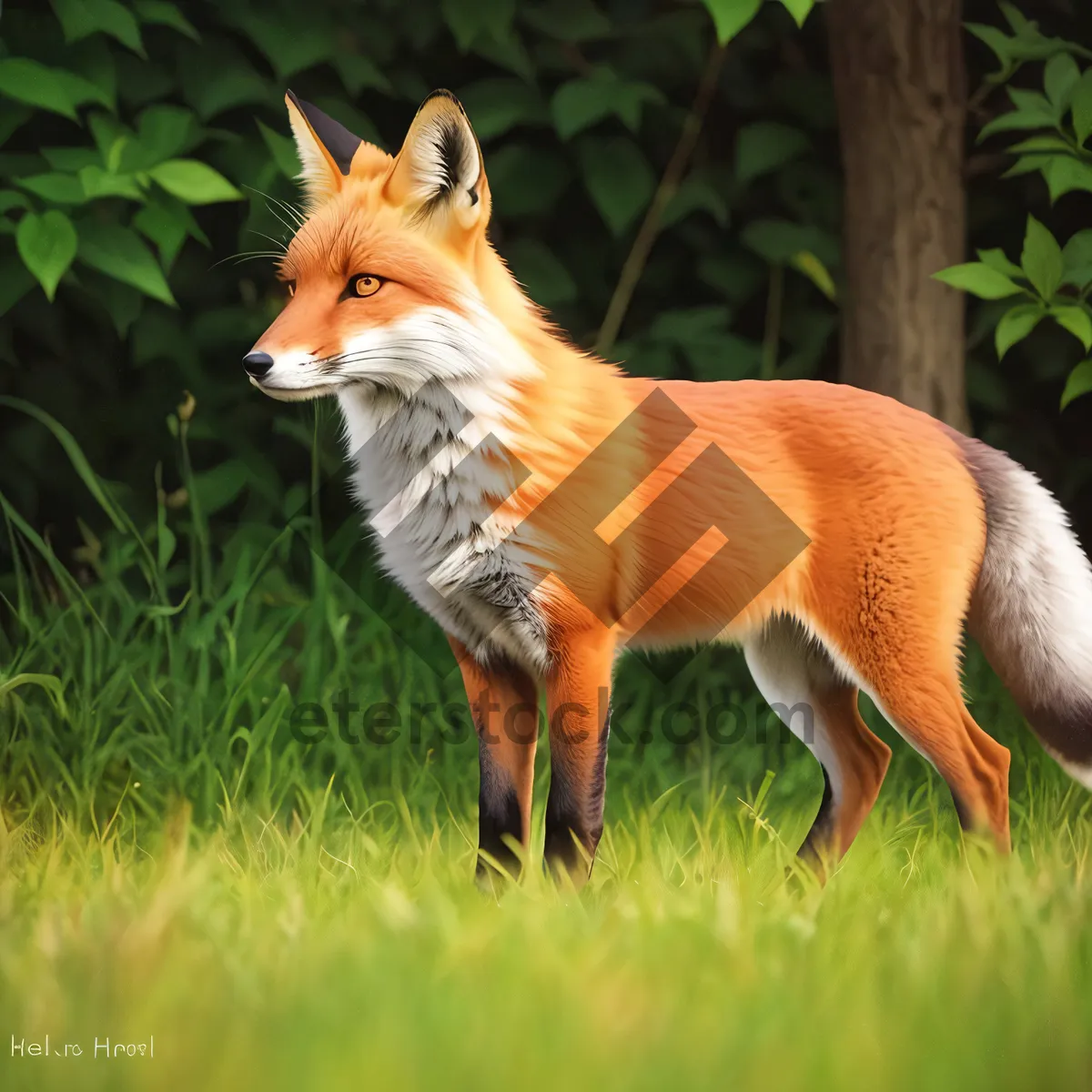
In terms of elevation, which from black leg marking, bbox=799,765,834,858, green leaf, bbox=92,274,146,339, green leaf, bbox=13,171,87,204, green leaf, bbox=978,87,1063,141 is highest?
green leaf, bbox=978,87,1063,141

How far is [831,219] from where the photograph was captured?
4.15 meters

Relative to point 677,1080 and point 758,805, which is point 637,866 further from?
point 677,1080

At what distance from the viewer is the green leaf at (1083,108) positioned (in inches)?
138

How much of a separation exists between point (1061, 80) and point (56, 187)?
2670mm

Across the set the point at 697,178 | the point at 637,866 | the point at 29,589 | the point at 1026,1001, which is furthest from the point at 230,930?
the point at 697,178

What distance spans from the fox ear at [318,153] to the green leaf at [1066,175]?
1.83 metres

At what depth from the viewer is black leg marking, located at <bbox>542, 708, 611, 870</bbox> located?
2783 millimetres

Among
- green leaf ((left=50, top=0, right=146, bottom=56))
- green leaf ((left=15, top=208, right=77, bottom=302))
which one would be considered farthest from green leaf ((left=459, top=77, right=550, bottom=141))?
green leaf ((left=15, top=208, right=77, bottom=302))

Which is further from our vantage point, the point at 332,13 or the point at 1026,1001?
the point at 332,13

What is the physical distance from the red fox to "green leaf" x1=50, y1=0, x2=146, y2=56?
0.69m

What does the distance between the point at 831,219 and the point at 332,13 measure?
166cm

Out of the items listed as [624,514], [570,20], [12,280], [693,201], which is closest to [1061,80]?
[693,201]

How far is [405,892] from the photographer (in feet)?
9.06

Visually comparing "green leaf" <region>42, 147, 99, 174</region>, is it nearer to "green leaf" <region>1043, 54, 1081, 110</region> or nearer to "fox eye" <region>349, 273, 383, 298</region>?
"fox eye" <region>349, 273, 383, 298</region>
